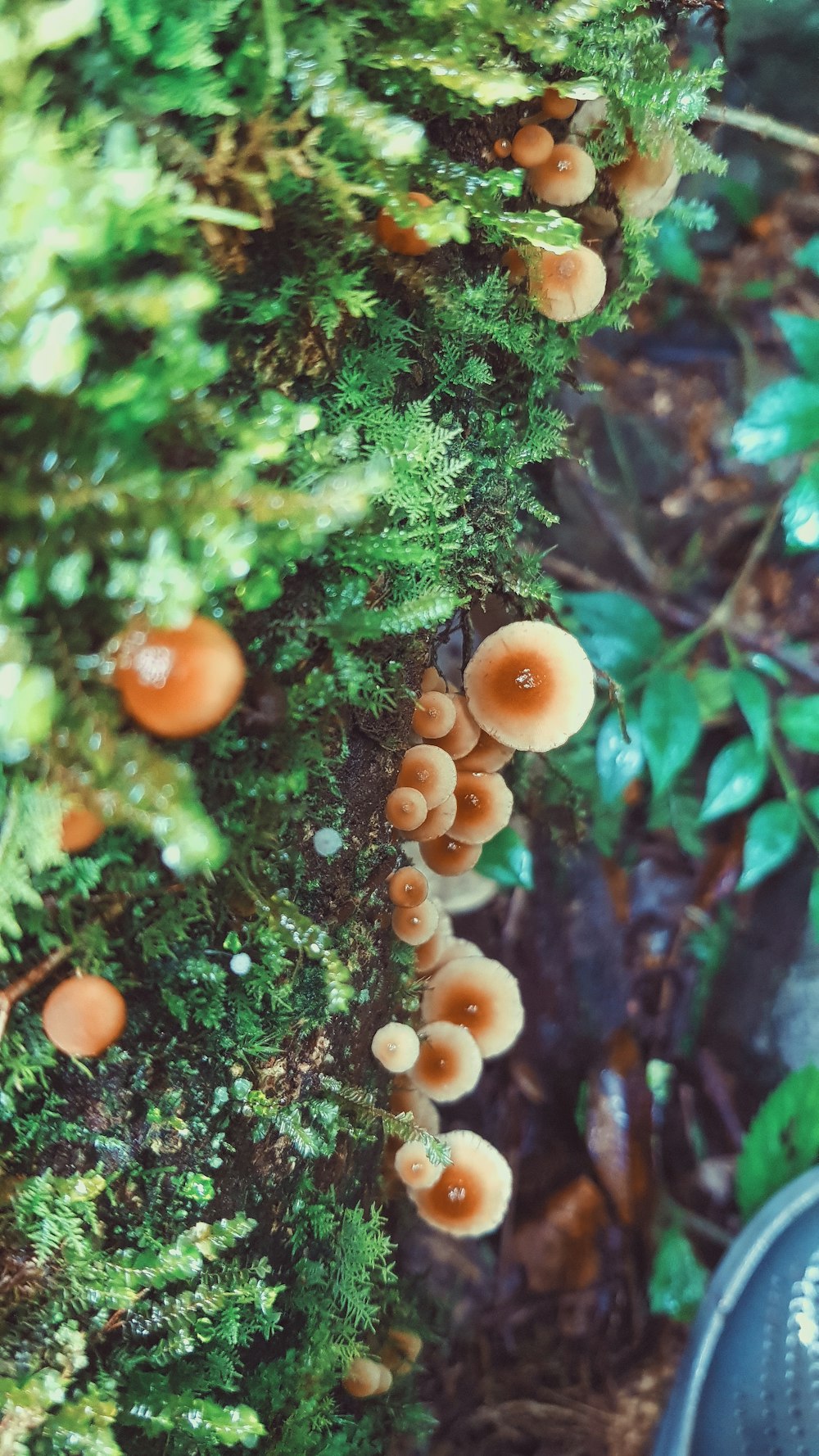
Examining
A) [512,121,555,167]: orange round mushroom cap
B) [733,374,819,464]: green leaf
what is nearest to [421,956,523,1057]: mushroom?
[733,374,819,464]: green leaf

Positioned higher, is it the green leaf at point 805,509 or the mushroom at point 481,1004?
the green leaf at point 805,509

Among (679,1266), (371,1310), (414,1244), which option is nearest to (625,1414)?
(679,1266)

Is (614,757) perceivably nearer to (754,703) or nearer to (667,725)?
(667,725)

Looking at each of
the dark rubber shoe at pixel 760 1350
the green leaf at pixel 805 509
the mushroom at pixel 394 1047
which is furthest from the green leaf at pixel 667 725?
the dark rubber shoe at pixel 760 1350

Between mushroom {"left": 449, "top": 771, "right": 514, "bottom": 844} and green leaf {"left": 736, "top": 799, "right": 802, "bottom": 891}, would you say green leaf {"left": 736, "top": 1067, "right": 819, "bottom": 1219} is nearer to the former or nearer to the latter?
green leaf {"left": 736, "top": 799, "right": 802, "bottom": 891}

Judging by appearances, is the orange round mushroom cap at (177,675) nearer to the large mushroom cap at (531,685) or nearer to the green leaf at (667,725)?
the large mushroom cap at (531,685)

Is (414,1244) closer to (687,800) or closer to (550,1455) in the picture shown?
(550,1455)
